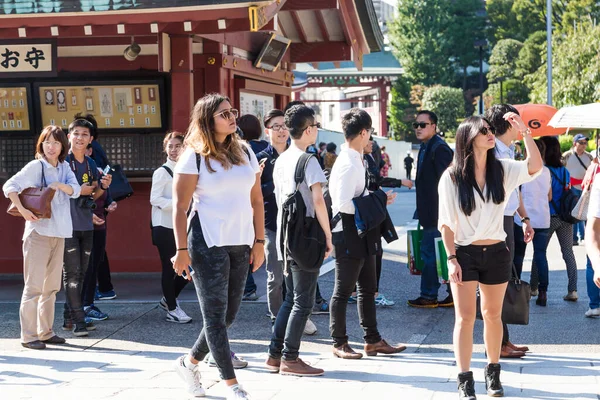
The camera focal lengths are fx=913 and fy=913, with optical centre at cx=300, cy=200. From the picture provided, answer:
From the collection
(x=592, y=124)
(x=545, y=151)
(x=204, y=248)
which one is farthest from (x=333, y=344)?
(x=592, y=124)

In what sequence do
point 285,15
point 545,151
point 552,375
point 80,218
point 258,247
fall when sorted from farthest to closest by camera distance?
point 285,15 < point 545,151 < point 80,218 < point 552,375 < point 258,247

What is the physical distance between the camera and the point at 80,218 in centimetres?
778

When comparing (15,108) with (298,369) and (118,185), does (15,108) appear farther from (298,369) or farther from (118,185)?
(298,369)

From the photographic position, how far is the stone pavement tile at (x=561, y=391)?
561 cm

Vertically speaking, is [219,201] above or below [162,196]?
above

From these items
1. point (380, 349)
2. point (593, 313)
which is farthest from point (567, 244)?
point (380, 349)

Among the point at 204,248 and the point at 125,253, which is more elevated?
the point at 204,248

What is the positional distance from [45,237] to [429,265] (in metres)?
3.73

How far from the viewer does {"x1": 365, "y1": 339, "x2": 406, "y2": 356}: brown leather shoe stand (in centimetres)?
693

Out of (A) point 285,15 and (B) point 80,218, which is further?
(A) point 285,15

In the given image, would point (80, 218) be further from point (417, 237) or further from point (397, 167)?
point (397, 167)

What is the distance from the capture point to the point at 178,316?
328 inches

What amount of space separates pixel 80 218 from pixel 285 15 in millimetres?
6148

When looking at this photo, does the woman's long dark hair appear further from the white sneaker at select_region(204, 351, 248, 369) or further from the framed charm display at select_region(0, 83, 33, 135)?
the framed charm display at select_region(0, 83, 33, 135)
